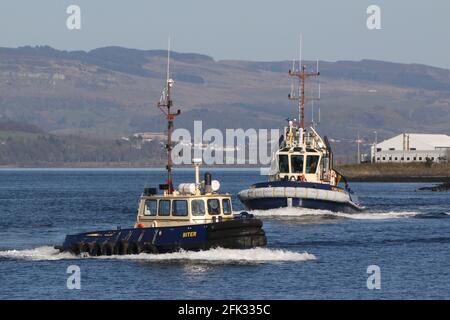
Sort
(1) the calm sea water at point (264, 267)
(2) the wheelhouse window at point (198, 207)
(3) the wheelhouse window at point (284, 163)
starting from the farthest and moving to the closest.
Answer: (3) the wheelhouse window at point (284, 163)
(2) the wheelhouse window at point (198, 207)
(1) the calm sea water at point (264, 267)

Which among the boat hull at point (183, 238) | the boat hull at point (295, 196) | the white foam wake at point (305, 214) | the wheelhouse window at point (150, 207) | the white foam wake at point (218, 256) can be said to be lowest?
the white foam wake at point (305, 214)

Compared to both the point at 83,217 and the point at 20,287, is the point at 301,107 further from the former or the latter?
the point at 20,287

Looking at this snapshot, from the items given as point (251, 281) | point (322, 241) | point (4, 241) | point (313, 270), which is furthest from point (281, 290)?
point (4, 241)

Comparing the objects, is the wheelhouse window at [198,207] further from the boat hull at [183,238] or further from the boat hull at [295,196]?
the boat hull at [295,196]

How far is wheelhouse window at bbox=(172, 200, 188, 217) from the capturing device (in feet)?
172

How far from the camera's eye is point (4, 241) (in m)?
65.9

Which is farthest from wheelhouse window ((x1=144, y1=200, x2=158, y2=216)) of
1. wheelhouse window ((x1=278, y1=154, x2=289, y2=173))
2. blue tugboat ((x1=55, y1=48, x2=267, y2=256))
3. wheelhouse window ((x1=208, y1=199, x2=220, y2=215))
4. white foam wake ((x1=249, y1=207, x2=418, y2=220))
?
wheelhouse window ((x1=278, y1=154, x2=289, y2=173))

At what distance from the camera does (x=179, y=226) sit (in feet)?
168

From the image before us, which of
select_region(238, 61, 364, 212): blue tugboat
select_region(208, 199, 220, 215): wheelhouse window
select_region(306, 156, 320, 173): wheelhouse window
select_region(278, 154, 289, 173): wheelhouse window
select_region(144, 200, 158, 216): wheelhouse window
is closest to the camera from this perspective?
select_region(208, 199, 220, 215): wheelhouse window

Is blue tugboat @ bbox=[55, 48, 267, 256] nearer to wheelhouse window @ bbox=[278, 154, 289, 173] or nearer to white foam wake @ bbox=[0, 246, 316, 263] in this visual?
white foam wake @ bbox=[0, 246, 316, 263]

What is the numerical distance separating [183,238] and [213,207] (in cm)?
207

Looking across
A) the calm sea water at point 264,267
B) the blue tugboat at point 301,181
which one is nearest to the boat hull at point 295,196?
the blue tugboat at point 301,181

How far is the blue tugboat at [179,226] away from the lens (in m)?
51.2

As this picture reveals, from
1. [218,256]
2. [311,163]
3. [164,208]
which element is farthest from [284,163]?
[218,256]
